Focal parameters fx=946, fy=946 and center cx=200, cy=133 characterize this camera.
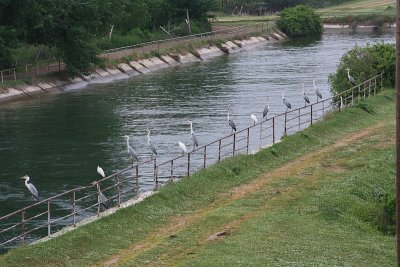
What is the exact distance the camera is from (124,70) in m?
79.4

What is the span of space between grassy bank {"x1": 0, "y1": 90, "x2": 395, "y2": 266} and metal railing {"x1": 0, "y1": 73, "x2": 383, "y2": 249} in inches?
41.3

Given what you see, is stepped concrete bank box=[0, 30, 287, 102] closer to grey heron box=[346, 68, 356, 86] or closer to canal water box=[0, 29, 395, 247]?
canal water box=[0, 29, 395, 247]

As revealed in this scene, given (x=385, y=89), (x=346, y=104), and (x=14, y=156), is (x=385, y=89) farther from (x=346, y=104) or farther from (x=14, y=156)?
(x=14, y=156)

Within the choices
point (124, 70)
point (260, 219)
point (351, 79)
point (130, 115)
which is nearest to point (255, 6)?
point (124, 70)

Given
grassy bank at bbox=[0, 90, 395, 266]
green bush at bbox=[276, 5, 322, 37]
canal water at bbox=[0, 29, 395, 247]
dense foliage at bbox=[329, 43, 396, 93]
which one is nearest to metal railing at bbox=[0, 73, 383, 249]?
dense foliage at bbox=[329, 43, 396, 93]

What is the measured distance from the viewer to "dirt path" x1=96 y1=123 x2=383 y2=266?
21.8 meters

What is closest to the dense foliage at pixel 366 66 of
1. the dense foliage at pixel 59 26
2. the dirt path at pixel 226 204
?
the dirt path at pixel 226 204

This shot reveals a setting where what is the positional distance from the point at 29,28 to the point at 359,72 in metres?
28.3

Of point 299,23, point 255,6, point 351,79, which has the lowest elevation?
point 255,6

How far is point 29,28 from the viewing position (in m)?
69.2

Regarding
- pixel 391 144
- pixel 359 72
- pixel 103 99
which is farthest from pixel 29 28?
pixel 391 144

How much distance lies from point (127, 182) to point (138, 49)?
5403 centimetres

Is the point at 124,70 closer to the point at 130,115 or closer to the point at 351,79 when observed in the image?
the point at 130,115

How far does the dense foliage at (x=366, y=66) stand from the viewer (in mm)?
50562
